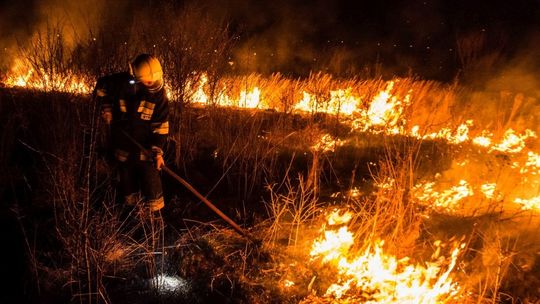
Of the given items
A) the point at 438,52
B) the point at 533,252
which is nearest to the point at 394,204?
the point at 533,252

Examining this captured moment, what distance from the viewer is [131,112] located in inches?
180

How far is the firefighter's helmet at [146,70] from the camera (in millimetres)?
4277

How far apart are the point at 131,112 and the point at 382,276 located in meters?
3.17

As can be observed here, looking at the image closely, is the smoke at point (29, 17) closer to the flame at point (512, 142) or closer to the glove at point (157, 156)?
the glove at point (157, 156)

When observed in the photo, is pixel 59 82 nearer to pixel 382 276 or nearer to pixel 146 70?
pixel 146 70

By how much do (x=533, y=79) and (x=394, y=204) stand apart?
1260cm

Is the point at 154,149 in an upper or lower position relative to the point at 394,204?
A: upper

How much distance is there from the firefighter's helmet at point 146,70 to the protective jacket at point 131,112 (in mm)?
149

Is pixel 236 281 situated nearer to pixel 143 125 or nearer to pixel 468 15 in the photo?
pixel 143 125

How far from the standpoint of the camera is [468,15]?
2130 centimetres

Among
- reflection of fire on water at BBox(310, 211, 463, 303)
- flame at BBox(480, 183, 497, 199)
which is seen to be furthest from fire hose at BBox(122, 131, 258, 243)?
flame at BBox(480, 183, 497, 199)

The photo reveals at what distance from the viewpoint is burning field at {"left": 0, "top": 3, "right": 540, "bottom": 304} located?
3.60 metres

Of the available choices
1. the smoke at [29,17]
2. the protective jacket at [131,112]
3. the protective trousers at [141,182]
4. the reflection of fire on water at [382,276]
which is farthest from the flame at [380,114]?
the smoke at [29,17]

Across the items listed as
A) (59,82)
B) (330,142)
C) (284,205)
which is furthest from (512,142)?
(59,82)
